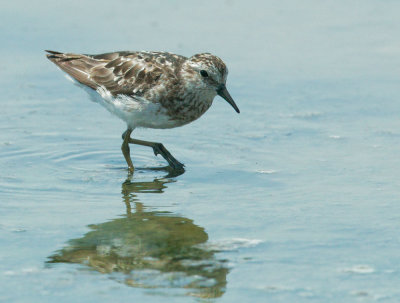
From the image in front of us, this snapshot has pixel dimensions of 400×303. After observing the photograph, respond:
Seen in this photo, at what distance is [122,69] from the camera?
10219 mm

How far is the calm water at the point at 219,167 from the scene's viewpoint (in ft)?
21.4

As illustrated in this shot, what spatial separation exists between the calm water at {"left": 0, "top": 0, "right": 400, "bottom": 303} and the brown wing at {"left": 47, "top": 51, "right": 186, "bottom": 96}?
2.73ft

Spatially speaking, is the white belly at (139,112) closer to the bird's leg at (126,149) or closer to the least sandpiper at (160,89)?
the least sandpiper at (160,89)

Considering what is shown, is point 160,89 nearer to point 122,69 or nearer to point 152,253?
point 122,69

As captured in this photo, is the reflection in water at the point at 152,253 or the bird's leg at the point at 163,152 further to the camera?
the bird's leg at the point at 163,152

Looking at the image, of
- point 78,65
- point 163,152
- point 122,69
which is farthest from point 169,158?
point 78,65

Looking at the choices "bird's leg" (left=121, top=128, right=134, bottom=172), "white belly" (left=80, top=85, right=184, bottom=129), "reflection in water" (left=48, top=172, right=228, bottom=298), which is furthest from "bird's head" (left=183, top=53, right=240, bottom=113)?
"reflection in water" (left=48, top=172, right=228, bottom=298)

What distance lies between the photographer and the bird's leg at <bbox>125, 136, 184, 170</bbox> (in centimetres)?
956

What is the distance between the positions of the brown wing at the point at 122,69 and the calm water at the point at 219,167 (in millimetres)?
833

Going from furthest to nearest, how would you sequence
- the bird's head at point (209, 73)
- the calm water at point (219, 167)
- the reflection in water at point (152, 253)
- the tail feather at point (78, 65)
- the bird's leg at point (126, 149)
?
the tail feather at point (78, 65)
the bird's leg at point (126, 149)
the bird's head at point (209, 73)
the calm water at point (219, 167)
the reflection in water at point (152, 253)

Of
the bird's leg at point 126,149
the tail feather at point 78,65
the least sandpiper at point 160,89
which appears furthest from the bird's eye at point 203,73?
the tail feather at point 78,65

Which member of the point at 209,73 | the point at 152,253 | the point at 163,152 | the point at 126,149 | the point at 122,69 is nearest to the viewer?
the point at 152,253

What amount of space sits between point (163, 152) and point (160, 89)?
2.50ft

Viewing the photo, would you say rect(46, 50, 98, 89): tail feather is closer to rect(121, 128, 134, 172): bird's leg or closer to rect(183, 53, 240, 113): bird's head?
rect(121, 128, 134, 172): bird's leg
